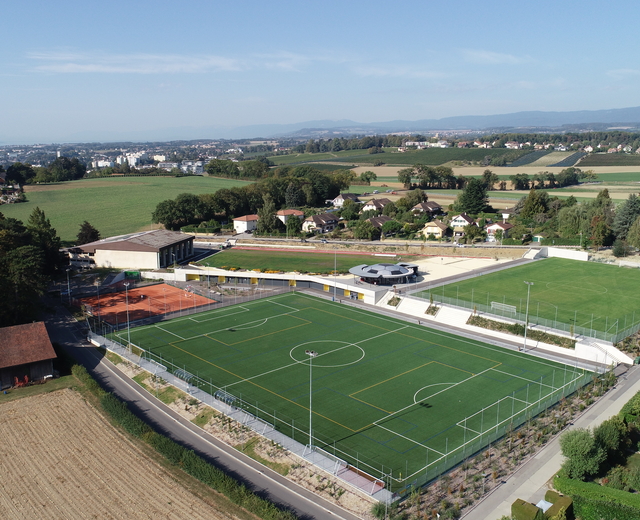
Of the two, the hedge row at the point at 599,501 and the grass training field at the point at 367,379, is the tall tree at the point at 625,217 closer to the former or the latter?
the grass training field at the point at 367,379

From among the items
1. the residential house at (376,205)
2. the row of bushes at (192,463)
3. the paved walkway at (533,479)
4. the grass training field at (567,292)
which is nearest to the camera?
the row of bushes at (192,463)

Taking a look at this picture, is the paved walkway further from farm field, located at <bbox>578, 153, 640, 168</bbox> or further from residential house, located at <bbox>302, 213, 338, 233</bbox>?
farm field, located at <bbox>578, 153, 640, 168</bbox>

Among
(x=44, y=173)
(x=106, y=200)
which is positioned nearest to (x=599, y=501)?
(x=106, y=200)

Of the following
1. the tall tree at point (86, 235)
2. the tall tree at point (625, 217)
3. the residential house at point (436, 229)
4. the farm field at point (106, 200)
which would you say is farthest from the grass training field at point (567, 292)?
the farm field at point (106, 200)

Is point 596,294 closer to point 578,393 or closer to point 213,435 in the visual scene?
point 578,393

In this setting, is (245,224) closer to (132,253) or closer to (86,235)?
(86,235)

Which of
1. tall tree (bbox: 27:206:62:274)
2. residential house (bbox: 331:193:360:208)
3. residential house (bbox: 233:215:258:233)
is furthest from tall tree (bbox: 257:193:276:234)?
tall tree (bbox: 27:206:62:274)
